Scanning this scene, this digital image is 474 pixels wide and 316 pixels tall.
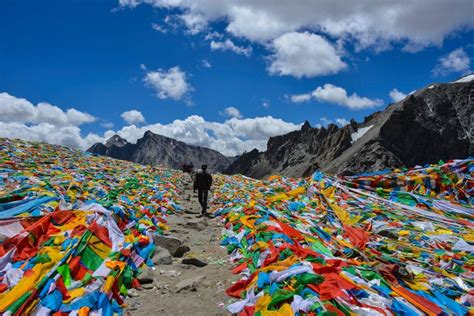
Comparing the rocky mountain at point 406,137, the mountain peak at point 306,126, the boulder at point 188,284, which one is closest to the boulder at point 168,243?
the boulder at point 188,284

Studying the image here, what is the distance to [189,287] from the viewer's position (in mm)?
6324

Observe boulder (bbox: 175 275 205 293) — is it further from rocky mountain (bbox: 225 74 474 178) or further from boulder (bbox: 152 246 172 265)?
rocky mountain (bbox: 225 74 474 178)

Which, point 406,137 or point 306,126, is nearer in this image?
point 406,137

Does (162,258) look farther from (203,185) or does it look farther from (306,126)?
(306,126)

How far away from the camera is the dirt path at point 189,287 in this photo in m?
5.56

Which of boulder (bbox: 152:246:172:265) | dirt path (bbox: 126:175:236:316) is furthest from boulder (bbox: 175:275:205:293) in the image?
boulder (bbox: 152:246:172:265)

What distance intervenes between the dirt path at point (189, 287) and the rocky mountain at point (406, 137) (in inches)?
3900

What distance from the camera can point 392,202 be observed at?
13.1 metres

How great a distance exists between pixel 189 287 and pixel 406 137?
132865 millimetres

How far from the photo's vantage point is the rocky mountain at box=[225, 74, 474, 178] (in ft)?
369

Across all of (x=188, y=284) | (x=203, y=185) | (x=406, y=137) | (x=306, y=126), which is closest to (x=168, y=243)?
(x=188, y=284)

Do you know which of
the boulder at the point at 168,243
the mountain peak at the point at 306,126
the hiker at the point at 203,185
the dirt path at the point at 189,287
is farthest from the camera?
the mountain peak at the point at 306,126

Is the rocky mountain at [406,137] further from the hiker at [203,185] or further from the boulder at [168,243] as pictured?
the boulder at [168,243]

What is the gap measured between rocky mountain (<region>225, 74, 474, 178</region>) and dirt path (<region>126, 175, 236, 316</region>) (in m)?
99.1
